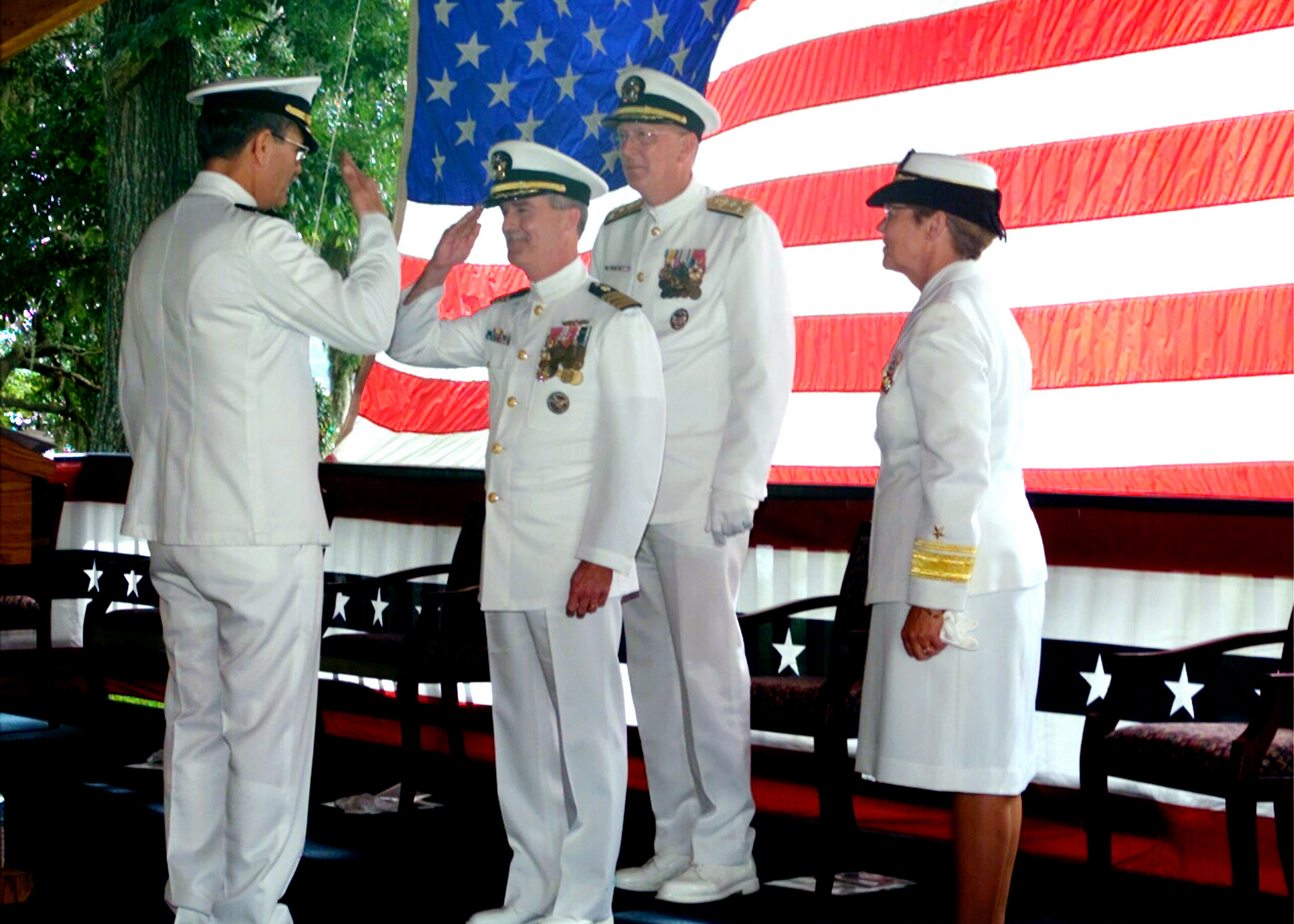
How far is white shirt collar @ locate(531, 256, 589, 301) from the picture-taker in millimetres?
3133

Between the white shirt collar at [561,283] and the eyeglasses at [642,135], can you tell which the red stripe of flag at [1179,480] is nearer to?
the eyeglasses at [642,135]

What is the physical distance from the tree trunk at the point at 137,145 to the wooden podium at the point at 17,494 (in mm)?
6388

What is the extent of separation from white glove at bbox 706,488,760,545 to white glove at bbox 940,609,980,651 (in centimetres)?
80

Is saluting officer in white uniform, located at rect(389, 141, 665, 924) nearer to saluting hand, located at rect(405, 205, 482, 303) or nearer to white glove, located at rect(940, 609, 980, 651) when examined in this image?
saluting hand, located at rect(405, 205, 482, 303)

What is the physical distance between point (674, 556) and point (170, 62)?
21.9ft

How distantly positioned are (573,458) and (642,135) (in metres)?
0.83

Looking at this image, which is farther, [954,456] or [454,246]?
[454,246]

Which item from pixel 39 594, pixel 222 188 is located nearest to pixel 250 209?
pixel 222 188

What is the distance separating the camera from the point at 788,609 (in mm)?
3988

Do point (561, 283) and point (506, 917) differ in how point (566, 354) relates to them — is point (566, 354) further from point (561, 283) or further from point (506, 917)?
point (506, 917)

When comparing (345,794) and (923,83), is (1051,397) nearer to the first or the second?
(923,83)

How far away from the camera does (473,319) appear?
10.9 feet

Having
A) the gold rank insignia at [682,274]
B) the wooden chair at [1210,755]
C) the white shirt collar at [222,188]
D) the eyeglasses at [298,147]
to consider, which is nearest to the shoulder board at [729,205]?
the gold rank insignia at [682,274]

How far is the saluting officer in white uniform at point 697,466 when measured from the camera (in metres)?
3.38
